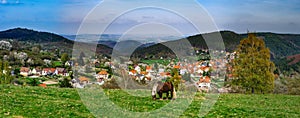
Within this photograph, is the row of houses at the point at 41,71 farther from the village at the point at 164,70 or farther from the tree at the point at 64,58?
the village at the point at 164,70

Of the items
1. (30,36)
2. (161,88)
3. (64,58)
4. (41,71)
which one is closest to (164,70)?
(64,58)

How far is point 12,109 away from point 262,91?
3318 cm

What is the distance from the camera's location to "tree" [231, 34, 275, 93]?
42.0m

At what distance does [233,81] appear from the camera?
145 feet

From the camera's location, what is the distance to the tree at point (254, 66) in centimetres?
4200

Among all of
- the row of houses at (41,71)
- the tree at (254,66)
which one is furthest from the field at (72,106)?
Answer: the row of houses at (41,71)

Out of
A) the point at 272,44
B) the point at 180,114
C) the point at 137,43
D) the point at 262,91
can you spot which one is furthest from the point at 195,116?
the point at 272,44

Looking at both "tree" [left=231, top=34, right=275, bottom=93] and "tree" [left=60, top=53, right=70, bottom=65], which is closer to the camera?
"tree" [left=231, top=34, right=275, bottom=93]

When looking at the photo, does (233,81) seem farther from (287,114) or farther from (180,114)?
(180,114)

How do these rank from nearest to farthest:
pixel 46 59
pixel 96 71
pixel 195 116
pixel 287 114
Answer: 1. pixel 195 116
2. pixel 287 114
3. pixel 96 71
4. pixel 46 59

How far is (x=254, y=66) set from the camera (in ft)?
138

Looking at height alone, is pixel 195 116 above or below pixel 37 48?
below

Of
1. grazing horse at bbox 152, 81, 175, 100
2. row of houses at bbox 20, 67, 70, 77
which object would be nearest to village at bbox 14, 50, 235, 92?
row of houses at bbox 20, 67, 70, 77

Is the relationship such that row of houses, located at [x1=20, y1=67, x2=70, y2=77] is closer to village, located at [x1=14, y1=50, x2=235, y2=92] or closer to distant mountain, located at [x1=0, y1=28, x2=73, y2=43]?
distant mountain, located at [x1=0, y1=28, x2=73, y2=43]
